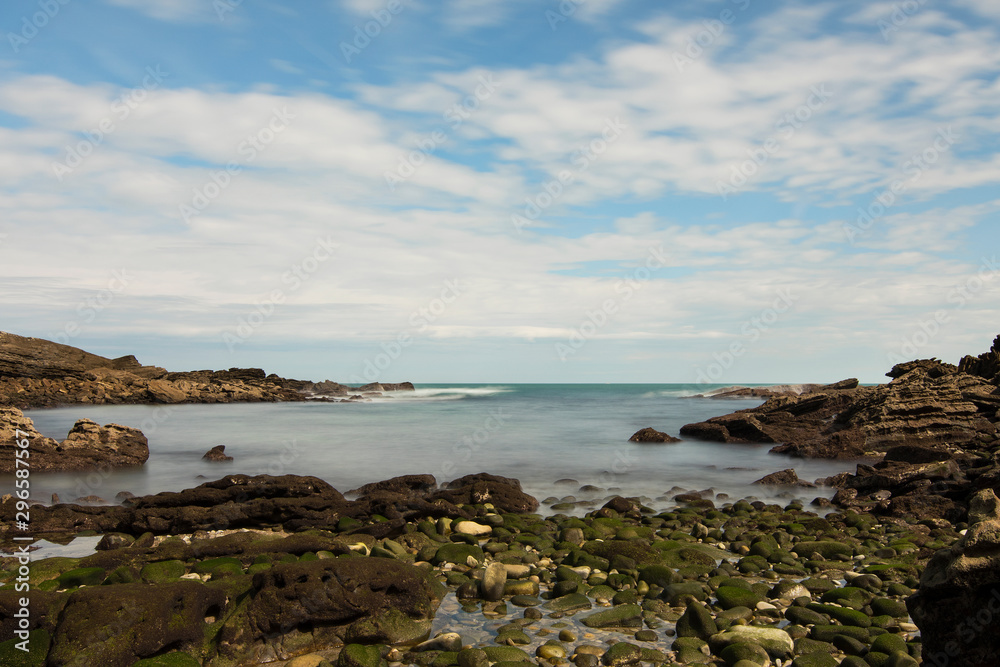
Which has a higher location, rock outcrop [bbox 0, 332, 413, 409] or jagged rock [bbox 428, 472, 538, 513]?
rock outcrop [bbox 0, 332, 413, 409]

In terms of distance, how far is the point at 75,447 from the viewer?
16328 millimetres

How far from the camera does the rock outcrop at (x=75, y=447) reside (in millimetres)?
15117

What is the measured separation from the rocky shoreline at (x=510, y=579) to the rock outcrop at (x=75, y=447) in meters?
6.18

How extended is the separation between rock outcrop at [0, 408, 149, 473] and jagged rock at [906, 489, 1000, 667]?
56.5ft

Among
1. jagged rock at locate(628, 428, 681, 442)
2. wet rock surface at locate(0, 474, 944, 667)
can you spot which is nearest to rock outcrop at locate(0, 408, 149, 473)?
wet rock surface at locate(0, 474, 944, 667)

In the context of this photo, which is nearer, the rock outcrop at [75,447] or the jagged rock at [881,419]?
the rock outcrop at [75,447]

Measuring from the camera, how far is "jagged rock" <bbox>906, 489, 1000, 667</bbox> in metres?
3.19

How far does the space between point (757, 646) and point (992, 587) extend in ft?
7.22

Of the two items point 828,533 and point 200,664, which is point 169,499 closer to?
point 200,664

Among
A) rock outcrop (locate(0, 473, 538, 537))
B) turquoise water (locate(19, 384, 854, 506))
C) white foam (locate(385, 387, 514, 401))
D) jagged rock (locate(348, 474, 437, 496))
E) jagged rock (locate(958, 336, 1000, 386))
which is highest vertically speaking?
jagged rock (locate(958, 336, 1000, 386))

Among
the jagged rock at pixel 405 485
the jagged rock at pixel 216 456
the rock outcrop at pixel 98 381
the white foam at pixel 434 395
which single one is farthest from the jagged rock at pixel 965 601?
the white foam at pixel 434 395

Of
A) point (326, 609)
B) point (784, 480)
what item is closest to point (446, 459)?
point (784, 480)

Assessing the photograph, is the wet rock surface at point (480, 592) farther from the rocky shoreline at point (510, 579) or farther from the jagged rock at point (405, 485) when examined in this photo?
the jagged rock at point (405, 485)

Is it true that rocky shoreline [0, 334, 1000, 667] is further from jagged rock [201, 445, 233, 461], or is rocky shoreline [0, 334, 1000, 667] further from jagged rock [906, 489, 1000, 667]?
jagged rock [201, 445, 233, 461]
